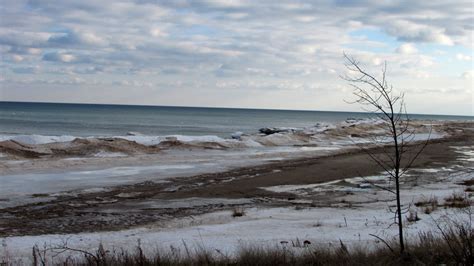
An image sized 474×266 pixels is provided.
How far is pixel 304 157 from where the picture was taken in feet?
93.3

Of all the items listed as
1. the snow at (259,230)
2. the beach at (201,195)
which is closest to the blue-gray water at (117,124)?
the beach at (201,195)

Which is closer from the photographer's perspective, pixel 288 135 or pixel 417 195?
pixel 417 195

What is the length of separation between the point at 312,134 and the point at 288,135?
157 inches

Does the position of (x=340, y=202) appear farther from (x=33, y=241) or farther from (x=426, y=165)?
(x=426, y=165)

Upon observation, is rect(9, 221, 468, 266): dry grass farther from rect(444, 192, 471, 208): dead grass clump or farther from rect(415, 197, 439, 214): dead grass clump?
rect(444, 192, 471, 208): dead grass clump

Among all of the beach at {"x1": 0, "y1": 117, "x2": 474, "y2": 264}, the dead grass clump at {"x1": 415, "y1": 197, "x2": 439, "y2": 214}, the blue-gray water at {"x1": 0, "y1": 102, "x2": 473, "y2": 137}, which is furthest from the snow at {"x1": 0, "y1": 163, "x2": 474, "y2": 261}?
the blue-gray water at {"x1": 0, "y1": 102, "x2": 473, "y2": 137}

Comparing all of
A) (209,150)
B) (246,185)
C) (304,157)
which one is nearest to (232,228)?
(246,185)

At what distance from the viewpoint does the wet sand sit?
11516 mm

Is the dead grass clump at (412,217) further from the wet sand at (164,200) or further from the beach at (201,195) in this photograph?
the wet sand at (164,200)

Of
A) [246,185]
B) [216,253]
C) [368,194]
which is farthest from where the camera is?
[246,185]

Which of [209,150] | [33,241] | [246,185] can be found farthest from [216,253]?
[209,150]

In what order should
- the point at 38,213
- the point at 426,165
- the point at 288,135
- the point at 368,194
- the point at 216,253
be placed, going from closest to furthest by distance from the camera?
the point at 216,253, the point at 38,213, the point at 368,194, the point at 426,165, the point at 288,135

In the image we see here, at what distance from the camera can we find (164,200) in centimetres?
1480

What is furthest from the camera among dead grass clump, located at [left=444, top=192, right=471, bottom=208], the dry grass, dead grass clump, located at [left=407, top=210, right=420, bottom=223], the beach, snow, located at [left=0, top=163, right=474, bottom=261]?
dead grass clump, located at [left=444, top=192, right=471, bottom=208]
